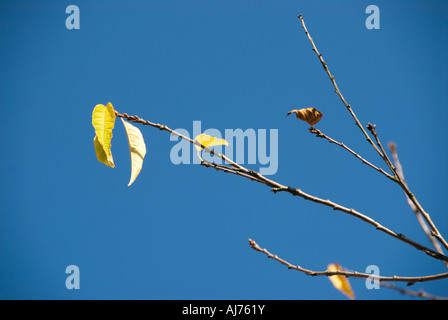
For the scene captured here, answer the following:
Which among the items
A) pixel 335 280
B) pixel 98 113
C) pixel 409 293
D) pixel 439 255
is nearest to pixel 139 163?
pixel 98 113

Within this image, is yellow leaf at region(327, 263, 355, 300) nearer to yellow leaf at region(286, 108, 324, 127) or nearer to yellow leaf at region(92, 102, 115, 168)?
yellow leaf at region(286, 108, 324, 127)

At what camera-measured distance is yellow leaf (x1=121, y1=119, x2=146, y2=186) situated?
110 cm

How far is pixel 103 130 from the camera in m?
1.16

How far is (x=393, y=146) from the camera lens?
5.08 ft

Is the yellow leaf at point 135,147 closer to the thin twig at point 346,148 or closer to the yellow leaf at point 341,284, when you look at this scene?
the thin twig at point 346,148

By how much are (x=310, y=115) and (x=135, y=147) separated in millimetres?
658

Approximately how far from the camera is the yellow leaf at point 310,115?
47.6 inches

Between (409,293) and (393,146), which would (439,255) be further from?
(393,146)

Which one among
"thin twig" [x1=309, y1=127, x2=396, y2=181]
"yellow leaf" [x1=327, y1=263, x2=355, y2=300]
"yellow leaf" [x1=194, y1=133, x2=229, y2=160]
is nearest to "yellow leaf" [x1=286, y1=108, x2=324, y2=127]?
"thin twig" [x1=309, y1=127, x2=396, y2=181]

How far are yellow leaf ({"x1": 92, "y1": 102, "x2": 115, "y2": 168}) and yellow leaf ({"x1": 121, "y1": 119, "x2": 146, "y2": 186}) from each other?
2.6 inches

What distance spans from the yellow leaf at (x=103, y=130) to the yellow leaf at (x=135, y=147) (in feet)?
0.21

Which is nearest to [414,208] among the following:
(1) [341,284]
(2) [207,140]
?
(1) [341,284]

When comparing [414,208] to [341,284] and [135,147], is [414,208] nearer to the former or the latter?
[341,284]

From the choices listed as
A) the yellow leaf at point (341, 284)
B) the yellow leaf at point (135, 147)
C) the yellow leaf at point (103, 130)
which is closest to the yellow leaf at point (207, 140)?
the yellow leaf at point (135, 147)
